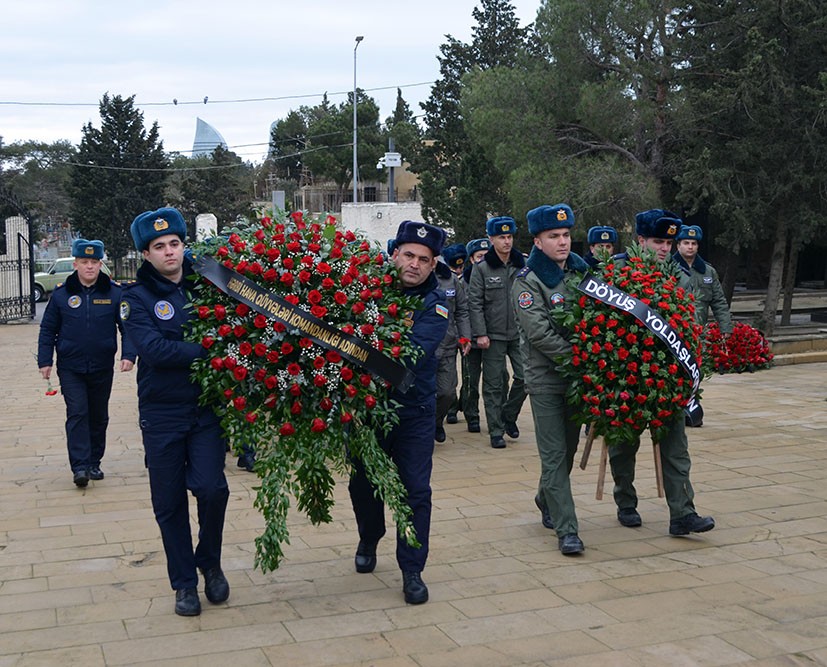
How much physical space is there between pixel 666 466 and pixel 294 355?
9.01 feet

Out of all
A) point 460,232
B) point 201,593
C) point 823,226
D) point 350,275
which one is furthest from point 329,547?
point 460,232

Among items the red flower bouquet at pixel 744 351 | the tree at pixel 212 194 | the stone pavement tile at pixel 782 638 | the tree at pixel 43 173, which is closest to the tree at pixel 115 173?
the tree at pixel 212 194

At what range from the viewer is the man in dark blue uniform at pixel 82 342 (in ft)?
26.1

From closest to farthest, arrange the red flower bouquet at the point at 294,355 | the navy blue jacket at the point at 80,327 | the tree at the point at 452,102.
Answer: the red flower bouquet at the point at 294,355
the navy blue jacket at the point at 80,327
the tree at the point at 452,102

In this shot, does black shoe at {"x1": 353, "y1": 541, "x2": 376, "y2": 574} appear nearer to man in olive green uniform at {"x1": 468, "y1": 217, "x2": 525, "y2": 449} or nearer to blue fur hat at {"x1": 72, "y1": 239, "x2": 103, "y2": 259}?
blue fur hat at {"x1": 72, "y1": 239, "x2": 103, "y2": 259}

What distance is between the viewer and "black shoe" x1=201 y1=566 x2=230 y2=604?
5141 millimetres

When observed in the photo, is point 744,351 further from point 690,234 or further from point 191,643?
point 191,643

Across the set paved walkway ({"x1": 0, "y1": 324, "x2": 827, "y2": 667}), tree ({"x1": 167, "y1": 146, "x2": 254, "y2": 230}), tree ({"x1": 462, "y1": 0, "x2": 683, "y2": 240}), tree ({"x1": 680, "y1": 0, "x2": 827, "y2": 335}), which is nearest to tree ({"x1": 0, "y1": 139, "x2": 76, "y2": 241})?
tree ({"x1": 167, "y1": 146, "x2": 254, "y2": 230})

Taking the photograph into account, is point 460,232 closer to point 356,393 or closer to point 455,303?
point 455,303

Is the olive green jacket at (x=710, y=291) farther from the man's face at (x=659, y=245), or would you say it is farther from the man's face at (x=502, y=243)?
the man's face at (x=659, y=245)

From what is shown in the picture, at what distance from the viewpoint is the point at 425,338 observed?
522 cm

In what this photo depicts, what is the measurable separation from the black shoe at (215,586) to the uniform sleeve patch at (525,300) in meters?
2.36

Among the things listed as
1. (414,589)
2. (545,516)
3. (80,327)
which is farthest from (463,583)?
(80,327)

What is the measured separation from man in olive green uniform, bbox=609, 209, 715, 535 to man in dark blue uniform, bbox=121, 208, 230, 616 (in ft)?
9.10
